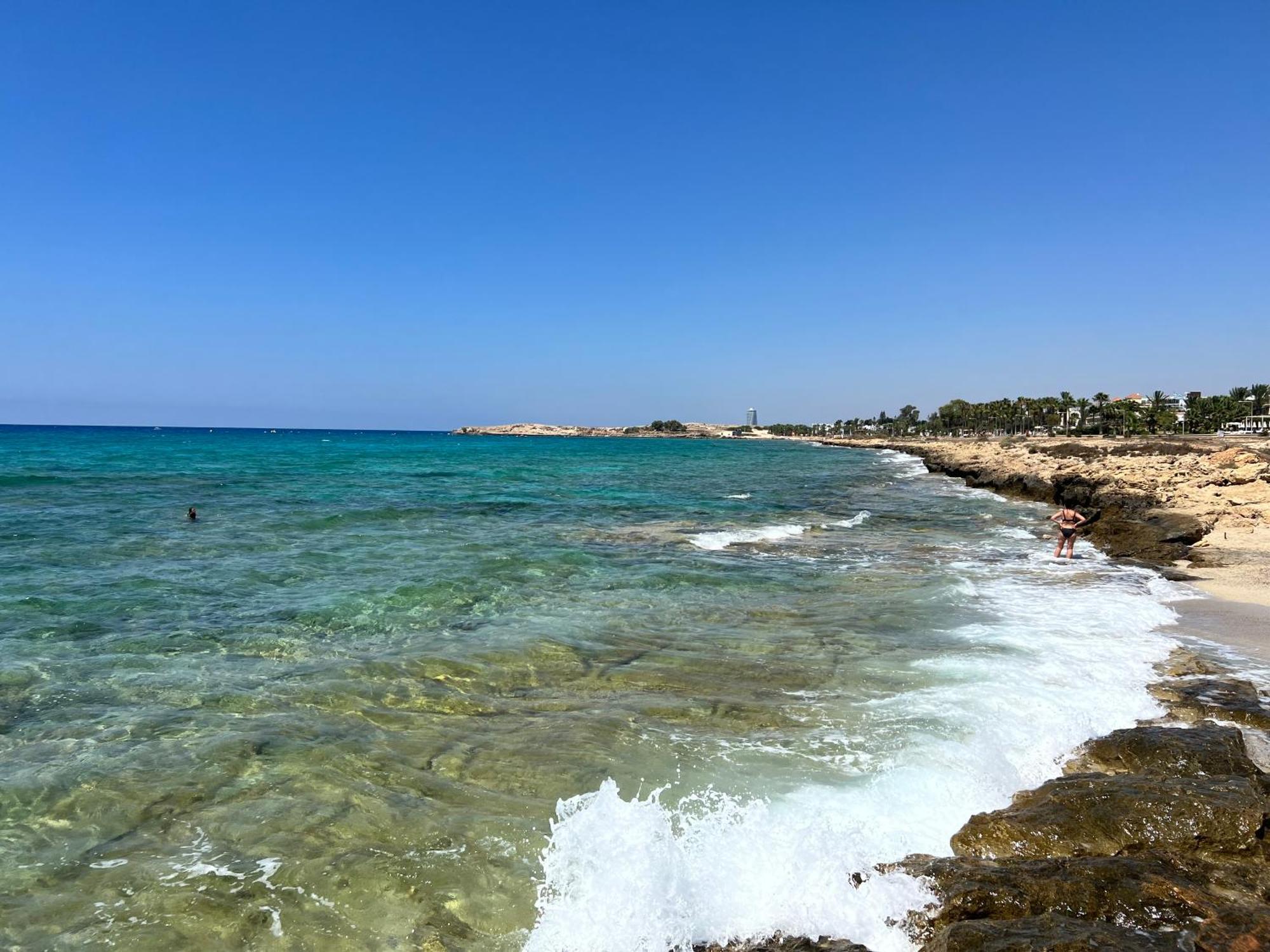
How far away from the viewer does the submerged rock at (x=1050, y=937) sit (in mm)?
3541

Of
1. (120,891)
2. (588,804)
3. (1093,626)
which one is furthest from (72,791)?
(1093,626)

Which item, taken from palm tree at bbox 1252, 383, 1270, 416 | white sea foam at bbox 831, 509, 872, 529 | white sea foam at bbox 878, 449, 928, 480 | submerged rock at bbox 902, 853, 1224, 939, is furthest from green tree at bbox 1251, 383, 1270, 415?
submerged rock at bbox 902, 853, 1224, 939

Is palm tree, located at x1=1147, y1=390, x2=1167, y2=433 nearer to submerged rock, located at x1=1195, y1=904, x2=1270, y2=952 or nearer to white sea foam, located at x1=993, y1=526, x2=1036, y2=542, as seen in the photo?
white sea foam, located at x1=993, y1=526, x2=1036, y2=542

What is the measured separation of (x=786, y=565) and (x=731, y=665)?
842 cm

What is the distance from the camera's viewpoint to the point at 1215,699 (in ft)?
25.4

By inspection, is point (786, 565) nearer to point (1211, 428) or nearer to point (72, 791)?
point (72, 791)

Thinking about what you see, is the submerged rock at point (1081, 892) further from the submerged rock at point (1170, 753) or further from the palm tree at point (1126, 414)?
the palm tree at point (1126, 414)

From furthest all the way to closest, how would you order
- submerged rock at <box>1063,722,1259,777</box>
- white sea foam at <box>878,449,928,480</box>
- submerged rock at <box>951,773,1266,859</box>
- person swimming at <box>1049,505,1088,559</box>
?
white sea foam at <box>878,449,928,480</box>
person swimming at <box>1049,505,1088,559</box>
submerged rock at <box>1063,722,1259,777</box>
submerged rock at <box>951,773,1266,859</box>

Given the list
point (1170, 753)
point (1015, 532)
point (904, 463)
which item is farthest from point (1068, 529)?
point (904, 463)

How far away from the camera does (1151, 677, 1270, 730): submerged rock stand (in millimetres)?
7262

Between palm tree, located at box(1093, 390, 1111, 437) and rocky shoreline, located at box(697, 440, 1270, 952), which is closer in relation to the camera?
rocky shoreline, located at box(697, 440, 1270, 952)

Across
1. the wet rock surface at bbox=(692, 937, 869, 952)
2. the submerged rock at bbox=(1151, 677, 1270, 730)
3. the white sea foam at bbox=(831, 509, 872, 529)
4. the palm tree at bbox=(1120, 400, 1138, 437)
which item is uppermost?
the palm tree at bbox=(1120, 400, 1138, 437)

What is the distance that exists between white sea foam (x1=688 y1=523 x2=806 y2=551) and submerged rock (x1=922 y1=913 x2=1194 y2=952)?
16247mm

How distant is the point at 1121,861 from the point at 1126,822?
79 cm
